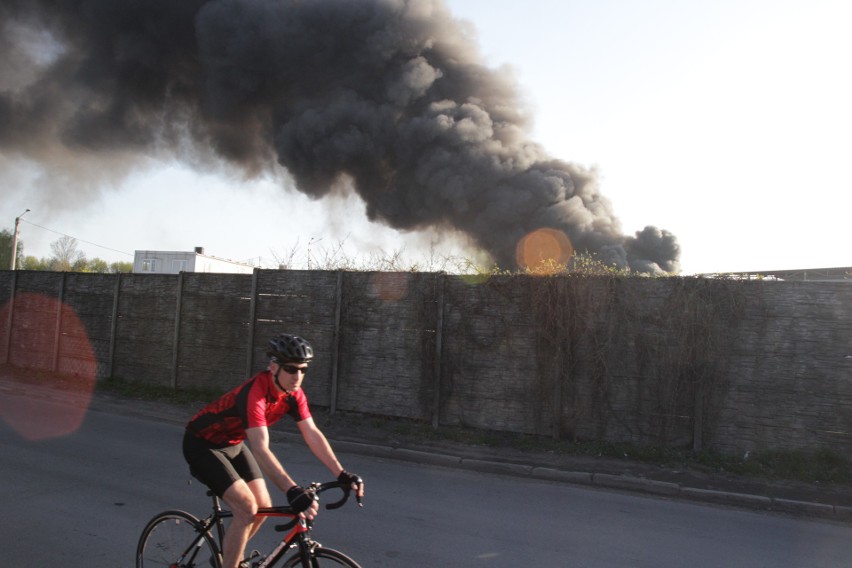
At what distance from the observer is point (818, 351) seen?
26.5 ft

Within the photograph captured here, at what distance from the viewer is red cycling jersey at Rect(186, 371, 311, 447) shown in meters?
3.07

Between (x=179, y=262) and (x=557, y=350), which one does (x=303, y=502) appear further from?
(x=179, y=262)

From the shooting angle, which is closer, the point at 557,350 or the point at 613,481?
the point at 613,481

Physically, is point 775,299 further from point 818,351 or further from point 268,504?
point 268,504

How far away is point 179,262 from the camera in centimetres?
4400

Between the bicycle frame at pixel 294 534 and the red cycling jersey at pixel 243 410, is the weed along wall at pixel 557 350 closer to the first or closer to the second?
the red cycling jersey at pixel 243 410

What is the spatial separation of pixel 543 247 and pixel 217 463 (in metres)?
20.1

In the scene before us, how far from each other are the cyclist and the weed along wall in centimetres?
644

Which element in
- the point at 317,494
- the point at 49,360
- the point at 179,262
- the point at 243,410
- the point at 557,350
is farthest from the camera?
the point at 179,262

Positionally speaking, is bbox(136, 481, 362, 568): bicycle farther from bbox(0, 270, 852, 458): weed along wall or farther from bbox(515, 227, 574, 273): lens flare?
bbox(515, 227, 574, 273): lens flare

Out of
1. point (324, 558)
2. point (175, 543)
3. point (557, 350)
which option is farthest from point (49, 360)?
point (324, 558)

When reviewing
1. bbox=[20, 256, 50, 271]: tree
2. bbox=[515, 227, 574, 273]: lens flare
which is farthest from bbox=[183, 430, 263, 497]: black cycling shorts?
bbox=[20, 256, 50, 271]: tree

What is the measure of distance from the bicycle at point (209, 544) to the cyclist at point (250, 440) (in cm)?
11

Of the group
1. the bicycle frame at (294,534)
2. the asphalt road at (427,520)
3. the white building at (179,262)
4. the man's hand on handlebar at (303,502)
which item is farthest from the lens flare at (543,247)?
the white building at (179,262)
